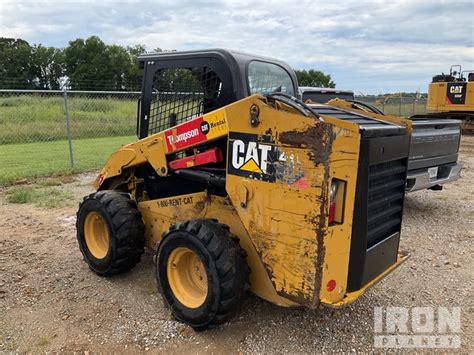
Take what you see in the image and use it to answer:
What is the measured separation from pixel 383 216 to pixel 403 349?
3.23 feet

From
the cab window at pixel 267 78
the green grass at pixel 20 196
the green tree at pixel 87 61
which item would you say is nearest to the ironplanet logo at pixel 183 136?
the cab window at pixel 267 78

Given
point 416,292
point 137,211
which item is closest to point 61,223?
point 137,211

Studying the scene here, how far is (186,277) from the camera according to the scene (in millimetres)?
3418

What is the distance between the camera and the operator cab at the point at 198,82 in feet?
11.3

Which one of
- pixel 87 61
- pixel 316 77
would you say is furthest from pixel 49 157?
pixel 87 61

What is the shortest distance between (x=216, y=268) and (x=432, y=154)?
177 inches

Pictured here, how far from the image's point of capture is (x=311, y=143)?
2.60 meters

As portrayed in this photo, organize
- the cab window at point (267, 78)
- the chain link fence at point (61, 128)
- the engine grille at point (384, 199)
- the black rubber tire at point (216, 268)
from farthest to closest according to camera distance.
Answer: the chain link fence at point (61, 128), the cab window at point (267, 78), the engine grille at point (384, 199), the black rubber tire at point (216, 268)

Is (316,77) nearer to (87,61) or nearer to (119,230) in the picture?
(87,61)

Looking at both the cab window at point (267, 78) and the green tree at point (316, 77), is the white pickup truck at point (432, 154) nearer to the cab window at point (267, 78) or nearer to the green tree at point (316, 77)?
the cab window at point (267, 78)

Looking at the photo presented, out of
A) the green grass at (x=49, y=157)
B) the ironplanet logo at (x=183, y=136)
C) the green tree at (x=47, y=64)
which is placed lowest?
the green grass at (x=49, y=157)

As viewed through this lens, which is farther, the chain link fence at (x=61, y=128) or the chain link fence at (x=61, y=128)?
the chain link fence at (x=61, y=128)

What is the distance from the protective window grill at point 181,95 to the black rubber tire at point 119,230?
2.48 feet

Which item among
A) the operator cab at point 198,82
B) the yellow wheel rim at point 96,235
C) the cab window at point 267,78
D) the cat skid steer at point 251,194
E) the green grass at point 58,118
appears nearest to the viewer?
the cat skid steer at point 251,194
